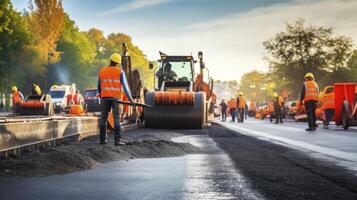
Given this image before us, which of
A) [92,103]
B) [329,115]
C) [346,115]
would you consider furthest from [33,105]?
[92,103]

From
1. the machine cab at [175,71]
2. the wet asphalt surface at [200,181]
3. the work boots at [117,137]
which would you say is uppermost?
the machine cab at [175,71]

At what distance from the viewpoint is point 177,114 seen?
17406 millimetres

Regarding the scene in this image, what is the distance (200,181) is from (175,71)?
14.5 metres

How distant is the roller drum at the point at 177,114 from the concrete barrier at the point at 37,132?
423cm

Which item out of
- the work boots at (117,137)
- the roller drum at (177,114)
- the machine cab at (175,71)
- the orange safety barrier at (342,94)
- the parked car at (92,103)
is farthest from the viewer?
the parked car at (92,103)

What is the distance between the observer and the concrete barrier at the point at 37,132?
324 inches

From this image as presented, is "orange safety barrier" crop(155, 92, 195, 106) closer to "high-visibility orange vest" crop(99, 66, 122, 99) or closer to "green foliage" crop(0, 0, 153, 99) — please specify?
"high-visibility orange vest" crop(99, 66, 122, 99)

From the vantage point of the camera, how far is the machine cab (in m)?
19.6

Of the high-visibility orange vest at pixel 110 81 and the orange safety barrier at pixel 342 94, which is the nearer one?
the high-visibility orange vest at pixel 110 81

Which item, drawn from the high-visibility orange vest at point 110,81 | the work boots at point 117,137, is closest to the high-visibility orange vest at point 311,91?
the high-visibility orange vest at point 110,81

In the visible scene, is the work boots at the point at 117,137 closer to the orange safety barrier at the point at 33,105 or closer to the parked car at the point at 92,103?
the orange safety barrier at the point at 33,105

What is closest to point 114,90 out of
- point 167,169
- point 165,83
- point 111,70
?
point 111,70

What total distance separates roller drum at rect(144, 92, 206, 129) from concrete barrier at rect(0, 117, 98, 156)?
13.9ft

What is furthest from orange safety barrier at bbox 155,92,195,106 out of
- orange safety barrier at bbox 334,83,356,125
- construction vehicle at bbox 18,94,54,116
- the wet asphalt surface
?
construction vehicle at bbox 18,94,54,116
